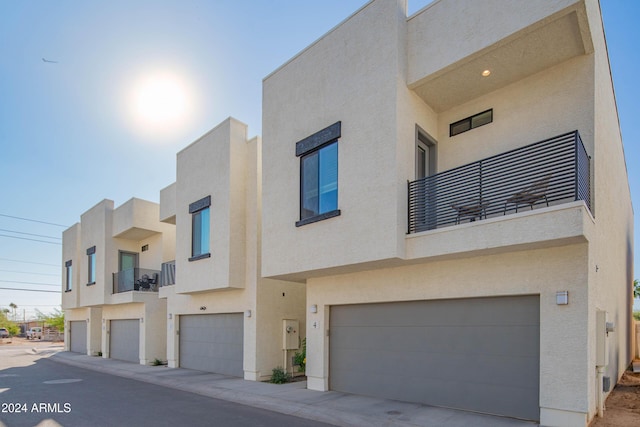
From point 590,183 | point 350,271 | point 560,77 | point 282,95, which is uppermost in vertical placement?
point 282,95

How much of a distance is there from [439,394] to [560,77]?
6.48 metres

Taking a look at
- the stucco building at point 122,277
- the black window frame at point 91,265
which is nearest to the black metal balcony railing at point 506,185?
the stucco building at point 122,277

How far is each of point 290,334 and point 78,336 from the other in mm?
20159

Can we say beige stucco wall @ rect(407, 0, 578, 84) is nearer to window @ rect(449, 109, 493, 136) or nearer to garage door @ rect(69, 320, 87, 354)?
window @ rect(449, 109, 493, 136)

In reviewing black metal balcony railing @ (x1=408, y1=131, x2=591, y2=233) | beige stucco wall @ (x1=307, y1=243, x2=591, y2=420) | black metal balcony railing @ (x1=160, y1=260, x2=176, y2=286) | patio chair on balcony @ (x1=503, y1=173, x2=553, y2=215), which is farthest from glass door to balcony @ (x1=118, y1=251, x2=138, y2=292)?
patio chair on balcony @ (x1=503, y1=173, x2=553, y2=215)

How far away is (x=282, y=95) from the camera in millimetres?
10859

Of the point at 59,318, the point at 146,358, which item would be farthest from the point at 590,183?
the point at 59,318

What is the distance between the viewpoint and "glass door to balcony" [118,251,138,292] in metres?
19.8

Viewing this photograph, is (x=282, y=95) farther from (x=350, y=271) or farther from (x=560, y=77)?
(x=560, y=77)

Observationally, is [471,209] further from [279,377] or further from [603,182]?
[279,377]

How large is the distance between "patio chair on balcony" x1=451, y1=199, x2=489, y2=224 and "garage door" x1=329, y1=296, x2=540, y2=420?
1.60 m

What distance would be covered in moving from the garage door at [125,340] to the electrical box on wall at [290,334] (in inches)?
393

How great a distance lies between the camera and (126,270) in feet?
66.3

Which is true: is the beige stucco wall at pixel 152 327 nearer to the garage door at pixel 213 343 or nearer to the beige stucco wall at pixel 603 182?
the garage door at pixel 213 343
